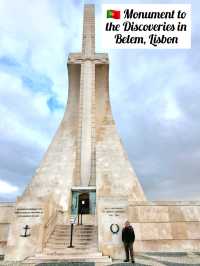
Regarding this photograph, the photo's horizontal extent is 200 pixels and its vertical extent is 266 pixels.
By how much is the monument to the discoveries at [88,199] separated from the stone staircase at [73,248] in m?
0.03

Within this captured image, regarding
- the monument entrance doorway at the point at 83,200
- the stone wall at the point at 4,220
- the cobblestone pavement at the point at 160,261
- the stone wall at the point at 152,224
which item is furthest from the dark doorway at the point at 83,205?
the cobblestone pavement at the point at 160,261

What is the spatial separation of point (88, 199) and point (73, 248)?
8.11 m

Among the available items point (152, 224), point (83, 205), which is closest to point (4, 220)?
point (152, 224)

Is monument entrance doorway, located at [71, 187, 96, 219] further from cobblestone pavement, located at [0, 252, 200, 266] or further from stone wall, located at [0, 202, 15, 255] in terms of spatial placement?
cobblestone pavement, located at [0, 252, 200, 266]

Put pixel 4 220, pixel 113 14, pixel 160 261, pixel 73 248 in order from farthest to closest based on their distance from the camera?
pixel 113 14 < pixel 4 220 < pixel 73 248 < pixel 160 261

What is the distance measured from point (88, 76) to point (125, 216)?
46.3ft

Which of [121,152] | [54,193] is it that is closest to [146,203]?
[54,193]

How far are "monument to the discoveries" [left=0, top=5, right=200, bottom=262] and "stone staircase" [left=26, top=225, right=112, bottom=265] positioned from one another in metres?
0.03

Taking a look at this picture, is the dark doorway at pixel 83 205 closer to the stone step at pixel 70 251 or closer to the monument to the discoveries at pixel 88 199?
the monument to the discoveries at pixel 88 199

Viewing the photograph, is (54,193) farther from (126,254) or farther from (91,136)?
(126,254)

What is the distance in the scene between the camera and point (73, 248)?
799 centimetres

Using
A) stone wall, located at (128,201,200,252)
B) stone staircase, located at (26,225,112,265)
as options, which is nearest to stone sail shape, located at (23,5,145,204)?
stone staircase, located at (26,225,112,265)

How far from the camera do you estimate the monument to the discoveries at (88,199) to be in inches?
310

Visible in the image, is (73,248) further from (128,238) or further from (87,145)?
(87,145)
